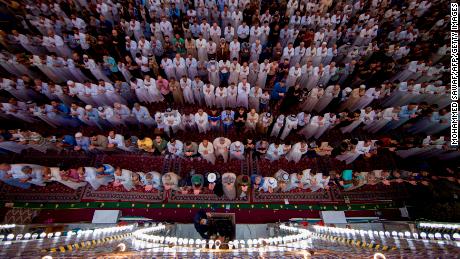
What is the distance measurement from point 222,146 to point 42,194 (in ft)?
16.8

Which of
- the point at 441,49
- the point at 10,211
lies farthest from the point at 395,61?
the point at 10,211

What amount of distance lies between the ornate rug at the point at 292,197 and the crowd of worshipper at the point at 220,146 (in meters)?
0.99

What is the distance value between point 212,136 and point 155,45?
3.59 meters

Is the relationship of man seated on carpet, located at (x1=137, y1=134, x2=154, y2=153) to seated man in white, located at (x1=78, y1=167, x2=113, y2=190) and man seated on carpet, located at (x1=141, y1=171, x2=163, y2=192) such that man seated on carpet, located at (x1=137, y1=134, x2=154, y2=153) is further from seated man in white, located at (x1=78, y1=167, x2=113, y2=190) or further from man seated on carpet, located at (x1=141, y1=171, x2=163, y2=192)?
seated man in white, located at (x1=78, y1=167, x2=113, y2=190)

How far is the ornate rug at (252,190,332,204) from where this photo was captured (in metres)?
7.70

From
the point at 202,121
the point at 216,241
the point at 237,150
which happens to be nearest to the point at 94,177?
the point at 202,121

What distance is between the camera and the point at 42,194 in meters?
7.46

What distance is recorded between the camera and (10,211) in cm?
691

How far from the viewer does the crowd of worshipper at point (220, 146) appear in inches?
281

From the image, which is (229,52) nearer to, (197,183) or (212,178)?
(212,178)

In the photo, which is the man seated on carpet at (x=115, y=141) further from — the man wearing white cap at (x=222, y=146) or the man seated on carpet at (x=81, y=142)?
the man wearing white cap at (x=222, y=146)

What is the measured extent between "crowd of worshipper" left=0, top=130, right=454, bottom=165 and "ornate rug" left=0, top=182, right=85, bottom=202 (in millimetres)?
1096

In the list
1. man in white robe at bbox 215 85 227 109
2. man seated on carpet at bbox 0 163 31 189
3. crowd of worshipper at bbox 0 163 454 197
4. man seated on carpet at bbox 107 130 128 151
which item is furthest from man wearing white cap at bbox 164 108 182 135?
man seated on carpet at bbox 0 163 31 189

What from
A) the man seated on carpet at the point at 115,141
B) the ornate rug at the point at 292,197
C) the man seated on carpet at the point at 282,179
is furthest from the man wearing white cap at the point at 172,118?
the man seated on carpet at the point at 282,179
